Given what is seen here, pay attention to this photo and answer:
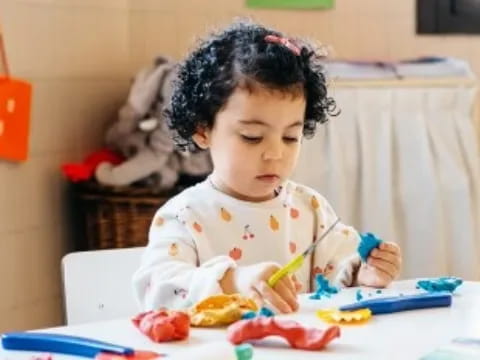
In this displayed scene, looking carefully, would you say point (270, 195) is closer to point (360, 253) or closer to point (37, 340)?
point (360, 253)

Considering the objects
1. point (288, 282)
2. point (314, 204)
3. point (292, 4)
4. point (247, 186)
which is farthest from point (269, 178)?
point (292, 4)

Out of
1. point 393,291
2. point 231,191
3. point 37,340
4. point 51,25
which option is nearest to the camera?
point 37,340

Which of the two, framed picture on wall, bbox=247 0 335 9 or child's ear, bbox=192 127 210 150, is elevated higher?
framed picture on wall, bbox=247 0 335 9

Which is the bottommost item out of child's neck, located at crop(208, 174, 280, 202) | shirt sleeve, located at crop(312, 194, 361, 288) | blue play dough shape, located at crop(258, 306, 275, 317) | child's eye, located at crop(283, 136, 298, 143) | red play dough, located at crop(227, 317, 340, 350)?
shirt sleeve, located at crop(312, 194, 361, 288)

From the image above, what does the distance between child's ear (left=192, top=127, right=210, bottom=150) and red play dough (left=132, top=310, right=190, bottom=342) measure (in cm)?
43

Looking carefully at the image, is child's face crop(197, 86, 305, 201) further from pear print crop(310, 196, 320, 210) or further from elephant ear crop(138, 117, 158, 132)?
elephant ear crop(138, 117, 158, 132)

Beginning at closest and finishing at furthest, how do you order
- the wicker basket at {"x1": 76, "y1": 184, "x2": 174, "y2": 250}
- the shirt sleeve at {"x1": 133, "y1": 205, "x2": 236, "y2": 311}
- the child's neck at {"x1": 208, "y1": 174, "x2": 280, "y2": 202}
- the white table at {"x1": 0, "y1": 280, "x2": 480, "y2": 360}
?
the white table at {"x1": 0, "y1": 280, "x2": 480, "y2": 360} → the shirt sleeve at {"x1": 133, "y1": 205, "x2": 236, "y2": 311} → the child's neck at {"x1": 208, "y1": 174, "x2": 280, "y2": 202} → the wicker basket at {"x1": 76, "y1": 184, "x2": 174, "y2": 250}

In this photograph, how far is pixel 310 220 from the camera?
1475 millimetres

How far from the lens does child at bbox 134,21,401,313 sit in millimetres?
1301

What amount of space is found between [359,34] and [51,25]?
2.54 feet

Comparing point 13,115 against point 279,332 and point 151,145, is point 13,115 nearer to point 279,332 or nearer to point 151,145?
point 151,145

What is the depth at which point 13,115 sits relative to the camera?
2037mm

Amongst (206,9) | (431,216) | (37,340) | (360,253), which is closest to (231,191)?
(360,253)

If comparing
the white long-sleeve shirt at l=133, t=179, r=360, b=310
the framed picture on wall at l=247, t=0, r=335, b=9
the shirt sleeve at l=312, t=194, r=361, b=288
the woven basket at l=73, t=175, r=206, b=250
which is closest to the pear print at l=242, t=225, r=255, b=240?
the white long-sleeve shirt at l=133, t=179, r=360, b=310
